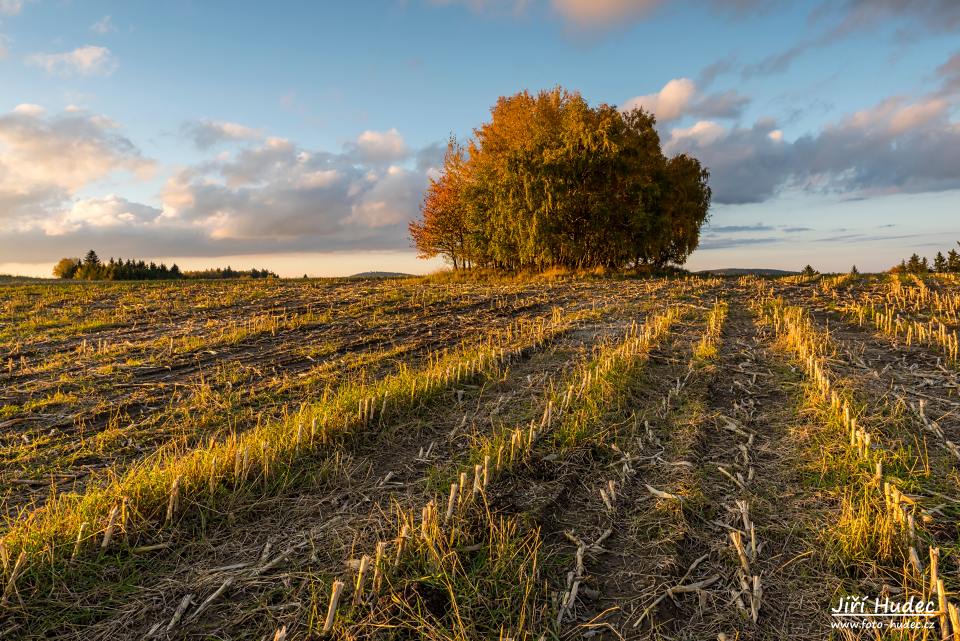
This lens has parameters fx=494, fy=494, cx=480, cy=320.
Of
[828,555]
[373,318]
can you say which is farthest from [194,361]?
[828,555]

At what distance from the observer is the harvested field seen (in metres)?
3.17

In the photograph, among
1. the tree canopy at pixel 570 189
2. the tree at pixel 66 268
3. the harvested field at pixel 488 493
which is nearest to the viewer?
the harvested field at pixel 488 493

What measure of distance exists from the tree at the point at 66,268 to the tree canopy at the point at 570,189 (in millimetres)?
30833

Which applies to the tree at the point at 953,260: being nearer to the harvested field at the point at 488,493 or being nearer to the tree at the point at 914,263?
the tree at the point at 914,263

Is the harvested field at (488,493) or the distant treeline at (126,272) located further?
the distant treeline at (126,272)

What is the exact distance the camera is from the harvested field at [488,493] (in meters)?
3.17

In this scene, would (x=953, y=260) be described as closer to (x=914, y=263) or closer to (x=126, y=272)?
(x=914, y=263)

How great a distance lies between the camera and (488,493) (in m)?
4.36

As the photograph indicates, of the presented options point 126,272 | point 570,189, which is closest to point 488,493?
point 570,189

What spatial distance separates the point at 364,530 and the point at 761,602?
2842 mm

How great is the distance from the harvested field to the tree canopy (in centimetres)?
2017

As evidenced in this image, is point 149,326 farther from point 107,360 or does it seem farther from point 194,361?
point 194,361

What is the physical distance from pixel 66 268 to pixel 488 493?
47.9 metres

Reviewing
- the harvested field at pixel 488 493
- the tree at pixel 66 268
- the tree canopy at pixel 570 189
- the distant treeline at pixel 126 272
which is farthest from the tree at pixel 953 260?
the tree at pixel 66 268
